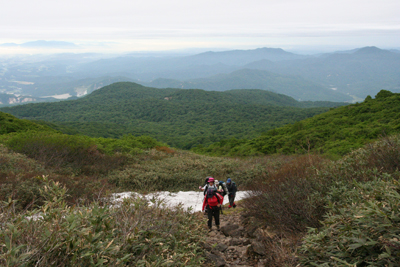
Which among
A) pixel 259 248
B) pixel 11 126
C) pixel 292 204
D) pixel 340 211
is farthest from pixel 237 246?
pixel 11 126

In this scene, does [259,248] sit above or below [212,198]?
below

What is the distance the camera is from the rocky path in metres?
3.96

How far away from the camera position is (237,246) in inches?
184

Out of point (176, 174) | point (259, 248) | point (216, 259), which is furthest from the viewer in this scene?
point (176, 174)

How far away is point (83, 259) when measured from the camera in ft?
6.77

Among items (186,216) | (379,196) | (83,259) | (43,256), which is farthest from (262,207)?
(43,256)

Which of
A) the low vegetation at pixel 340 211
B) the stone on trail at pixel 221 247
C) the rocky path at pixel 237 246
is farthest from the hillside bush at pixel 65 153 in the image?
the low vegetation at pixel 340 211

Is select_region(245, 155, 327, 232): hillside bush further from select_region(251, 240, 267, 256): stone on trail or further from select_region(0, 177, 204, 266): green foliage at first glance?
select_region(0, 177, 204, 266): green foliage

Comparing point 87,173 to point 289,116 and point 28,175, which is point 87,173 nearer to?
point 28,175

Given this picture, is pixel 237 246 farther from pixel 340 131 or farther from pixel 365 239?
pixel 340 131

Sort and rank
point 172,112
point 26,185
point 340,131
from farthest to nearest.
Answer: point 172,112 → point 340,131 → point 26,185

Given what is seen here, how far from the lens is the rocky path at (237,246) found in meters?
3.96

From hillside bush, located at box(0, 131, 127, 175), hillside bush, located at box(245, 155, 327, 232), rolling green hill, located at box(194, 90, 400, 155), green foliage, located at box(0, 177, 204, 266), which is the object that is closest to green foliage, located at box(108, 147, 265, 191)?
hillside bush, located at box(0, 131, 127, 175)

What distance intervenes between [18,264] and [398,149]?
6.99 metres
